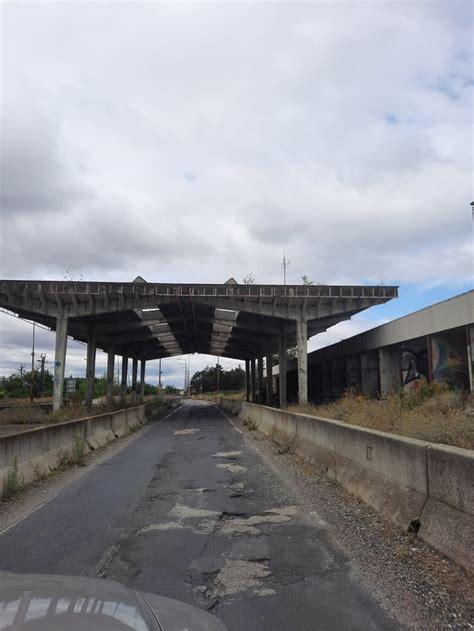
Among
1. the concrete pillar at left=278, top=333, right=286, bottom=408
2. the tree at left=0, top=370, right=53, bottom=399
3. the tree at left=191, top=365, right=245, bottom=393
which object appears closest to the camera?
the concrete pillar at left=278, top=333, right=286, bottom=408

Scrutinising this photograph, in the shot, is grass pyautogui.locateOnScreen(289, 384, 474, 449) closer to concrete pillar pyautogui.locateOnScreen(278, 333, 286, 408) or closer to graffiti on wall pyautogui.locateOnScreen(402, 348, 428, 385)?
graffiti on wall pyautogui.locateOnScreen(402, 348, 428, 385)

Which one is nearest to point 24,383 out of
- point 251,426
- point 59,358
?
point 59,358

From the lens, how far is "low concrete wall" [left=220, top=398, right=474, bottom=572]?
543 cm

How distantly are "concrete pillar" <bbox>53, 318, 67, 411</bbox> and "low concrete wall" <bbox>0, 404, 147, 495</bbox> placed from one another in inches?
686

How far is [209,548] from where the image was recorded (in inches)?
250

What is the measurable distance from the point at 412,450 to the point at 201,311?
33.8 m

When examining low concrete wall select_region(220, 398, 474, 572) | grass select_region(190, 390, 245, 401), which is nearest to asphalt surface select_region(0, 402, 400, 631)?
low concrete wall select_region(220, 398, 474, 572)

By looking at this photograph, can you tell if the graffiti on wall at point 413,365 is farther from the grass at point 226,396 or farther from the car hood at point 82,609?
the grass at point 226,396

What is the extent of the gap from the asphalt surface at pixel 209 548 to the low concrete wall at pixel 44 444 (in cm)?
103

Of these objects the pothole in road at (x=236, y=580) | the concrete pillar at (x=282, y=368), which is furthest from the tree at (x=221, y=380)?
the pothole in road at (x=236, y=580)

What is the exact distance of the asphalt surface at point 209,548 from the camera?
4.62 m

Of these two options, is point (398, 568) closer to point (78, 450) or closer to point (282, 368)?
point (78, 450)

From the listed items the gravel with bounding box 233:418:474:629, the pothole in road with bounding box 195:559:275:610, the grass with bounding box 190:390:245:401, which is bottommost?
the grass with bounding box 190:390:245:401

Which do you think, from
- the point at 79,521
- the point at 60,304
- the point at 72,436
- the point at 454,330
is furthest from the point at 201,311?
the point at 79,521
